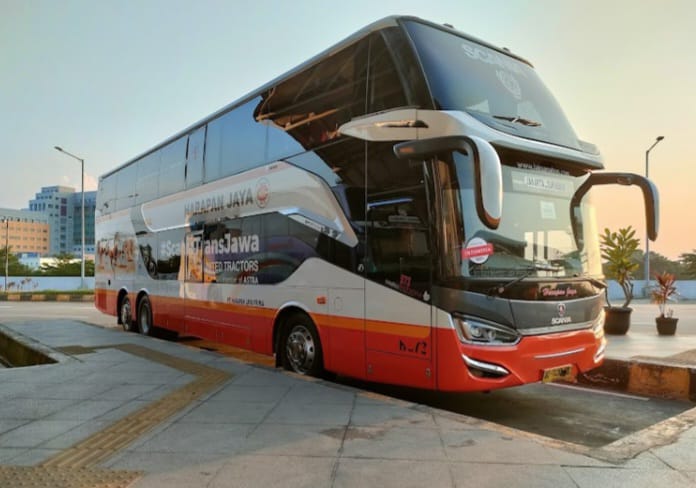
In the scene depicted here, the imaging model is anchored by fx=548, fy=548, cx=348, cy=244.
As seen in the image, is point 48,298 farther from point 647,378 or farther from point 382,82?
point 647,378

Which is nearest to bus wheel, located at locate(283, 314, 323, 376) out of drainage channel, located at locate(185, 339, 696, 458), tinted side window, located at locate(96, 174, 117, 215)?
drainage channel, located at locate(185, 339, 696, 458)

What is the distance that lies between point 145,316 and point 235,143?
5.69 metres

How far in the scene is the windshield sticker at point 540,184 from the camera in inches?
221

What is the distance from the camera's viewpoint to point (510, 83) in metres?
6.45

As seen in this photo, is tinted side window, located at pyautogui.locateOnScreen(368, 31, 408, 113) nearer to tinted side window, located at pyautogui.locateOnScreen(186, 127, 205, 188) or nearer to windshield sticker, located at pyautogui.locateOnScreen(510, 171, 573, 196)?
windshield sticker, located at pyautogui.locateOnScreen(510, 171, 573, 196)

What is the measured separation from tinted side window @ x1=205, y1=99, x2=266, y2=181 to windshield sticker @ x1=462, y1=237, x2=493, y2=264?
3.90m

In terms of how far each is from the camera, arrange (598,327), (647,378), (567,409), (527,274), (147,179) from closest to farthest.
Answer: (527,274) < (598,327) < (567,409) < (647,378) < (147,179)

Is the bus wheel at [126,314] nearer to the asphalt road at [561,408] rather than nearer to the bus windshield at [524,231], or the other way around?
the asphalt road at [561,408]

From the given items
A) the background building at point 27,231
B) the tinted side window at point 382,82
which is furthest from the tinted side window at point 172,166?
the background building at point 27,231

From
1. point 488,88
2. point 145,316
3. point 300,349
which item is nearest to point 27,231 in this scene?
point 145,316

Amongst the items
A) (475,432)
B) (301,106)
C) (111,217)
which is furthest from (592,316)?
(111,217)

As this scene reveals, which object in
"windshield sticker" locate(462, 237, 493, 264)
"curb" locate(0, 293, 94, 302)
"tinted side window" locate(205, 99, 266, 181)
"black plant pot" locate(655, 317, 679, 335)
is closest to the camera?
"windshield sticker" locate(462, 237, 493, 264)

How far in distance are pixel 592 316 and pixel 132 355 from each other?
7.09 meters

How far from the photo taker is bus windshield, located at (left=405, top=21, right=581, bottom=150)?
222 inches
